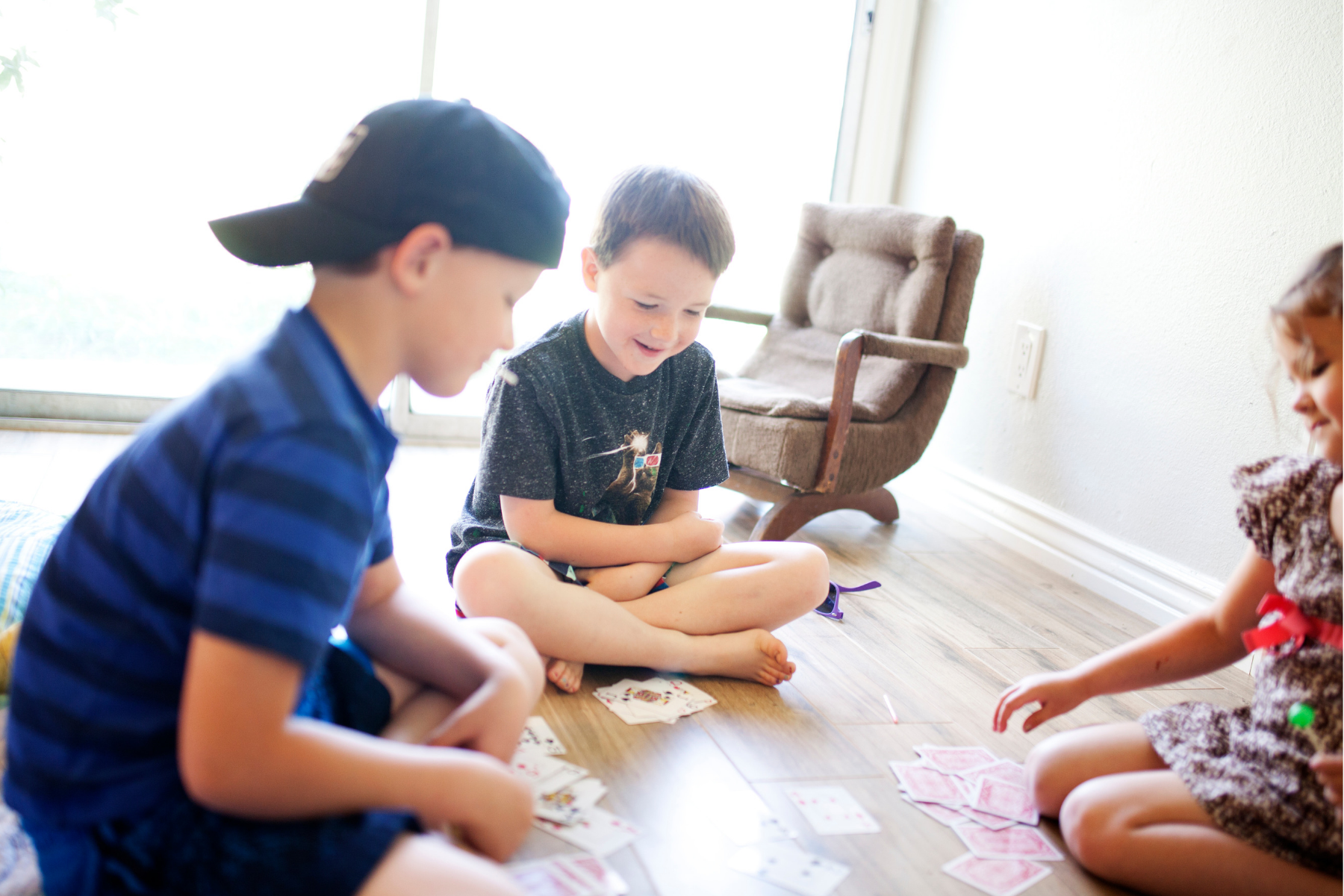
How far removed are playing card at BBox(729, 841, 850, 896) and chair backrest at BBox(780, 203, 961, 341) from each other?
189 centimetres

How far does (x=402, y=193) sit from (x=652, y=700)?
1.00 m

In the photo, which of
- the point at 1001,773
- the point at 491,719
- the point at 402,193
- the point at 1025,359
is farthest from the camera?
the point at 1025,359

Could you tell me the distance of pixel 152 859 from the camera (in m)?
0.79

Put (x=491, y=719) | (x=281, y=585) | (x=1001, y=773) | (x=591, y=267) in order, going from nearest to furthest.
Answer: (x=281, y=585)
(x=491, y=719)
(x=1001, y=773)
(x=591, y=267)

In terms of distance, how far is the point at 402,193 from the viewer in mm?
825

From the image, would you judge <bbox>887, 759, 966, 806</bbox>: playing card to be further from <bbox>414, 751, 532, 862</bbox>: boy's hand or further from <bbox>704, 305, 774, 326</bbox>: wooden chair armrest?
<bbox>704, 305, 774, 326</bbox>: wooden chair armrest

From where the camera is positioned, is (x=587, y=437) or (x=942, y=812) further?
(x=587, y=437)

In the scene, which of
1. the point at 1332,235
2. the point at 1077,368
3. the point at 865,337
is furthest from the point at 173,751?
the point at 1077,368

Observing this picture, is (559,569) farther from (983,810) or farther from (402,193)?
(402,193)

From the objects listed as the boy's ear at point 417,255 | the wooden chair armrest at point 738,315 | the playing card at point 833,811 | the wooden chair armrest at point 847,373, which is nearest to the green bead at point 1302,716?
the playing card at point 833,811

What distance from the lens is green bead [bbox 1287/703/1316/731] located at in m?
1.13

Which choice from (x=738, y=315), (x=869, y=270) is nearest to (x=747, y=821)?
(x=738, y=315)

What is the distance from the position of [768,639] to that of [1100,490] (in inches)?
54.8

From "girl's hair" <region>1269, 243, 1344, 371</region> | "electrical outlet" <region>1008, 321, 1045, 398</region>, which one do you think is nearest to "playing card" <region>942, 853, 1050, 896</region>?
"girl's hair" <region>1269, 243, 1344, 371</region>
